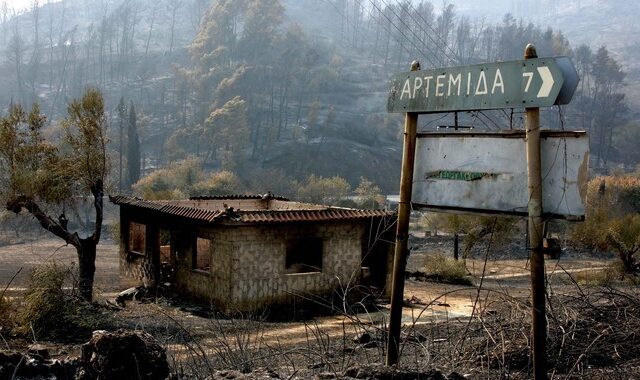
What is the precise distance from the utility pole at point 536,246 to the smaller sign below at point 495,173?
0.09 meters

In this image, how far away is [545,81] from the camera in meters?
5.25

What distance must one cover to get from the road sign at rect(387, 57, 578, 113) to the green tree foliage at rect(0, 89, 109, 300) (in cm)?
1407

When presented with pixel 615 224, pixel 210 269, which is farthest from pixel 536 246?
pixel 615 224

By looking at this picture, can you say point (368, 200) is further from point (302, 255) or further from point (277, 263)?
point (277, 263)

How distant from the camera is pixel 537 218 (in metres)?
5.30

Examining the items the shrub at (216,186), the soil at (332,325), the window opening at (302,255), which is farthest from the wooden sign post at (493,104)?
the shrub at (216,186)

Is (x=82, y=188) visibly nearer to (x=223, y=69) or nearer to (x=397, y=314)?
(x=397, y=314)

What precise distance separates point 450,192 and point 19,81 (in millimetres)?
109440

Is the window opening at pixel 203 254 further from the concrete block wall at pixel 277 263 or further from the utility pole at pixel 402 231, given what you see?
the utility pole at pixel 402 231

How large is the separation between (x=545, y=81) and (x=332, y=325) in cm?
1269

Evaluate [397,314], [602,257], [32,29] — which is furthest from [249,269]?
[32,29]

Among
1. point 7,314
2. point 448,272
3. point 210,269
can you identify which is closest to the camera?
point 7,314

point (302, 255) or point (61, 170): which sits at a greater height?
point (61, 170)

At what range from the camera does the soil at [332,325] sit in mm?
6078
